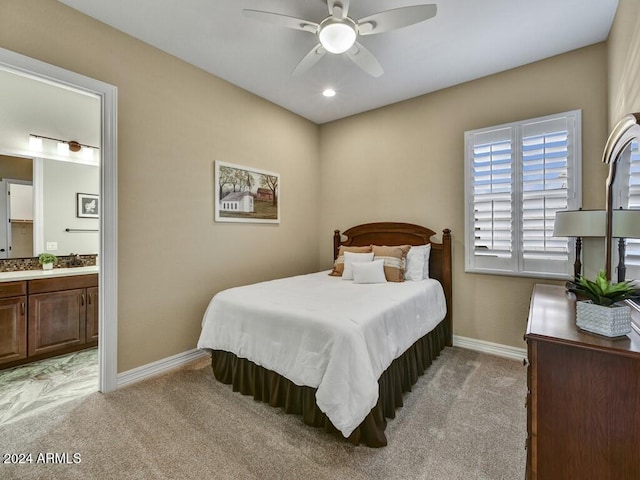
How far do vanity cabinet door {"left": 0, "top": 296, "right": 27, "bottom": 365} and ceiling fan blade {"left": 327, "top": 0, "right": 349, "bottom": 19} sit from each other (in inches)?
146

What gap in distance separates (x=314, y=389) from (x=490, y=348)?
2.24 meters

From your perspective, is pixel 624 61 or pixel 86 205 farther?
pixel 86 205

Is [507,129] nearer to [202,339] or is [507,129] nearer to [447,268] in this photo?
[447,268]

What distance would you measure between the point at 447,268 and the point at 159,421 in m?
3.04

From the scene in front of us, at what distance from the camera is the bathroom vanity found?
279cm

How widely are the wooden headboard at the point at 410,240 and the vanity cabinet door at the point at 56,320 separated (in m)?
3.12

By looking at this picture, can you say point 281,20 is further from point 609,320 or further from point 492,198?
point 492,198

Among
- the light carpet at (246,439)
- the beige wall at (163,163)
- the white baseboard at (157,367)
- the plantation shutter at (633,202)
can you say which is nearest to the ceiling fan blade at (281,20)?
the beige wall at (163,163)

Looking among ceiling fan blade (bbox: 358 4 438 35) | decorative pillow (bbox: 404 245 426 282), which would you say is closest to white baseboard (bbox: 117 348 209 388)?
decorative pillow (bbox: 404 245 426 282)

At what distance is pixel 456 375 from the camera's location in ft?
8.80

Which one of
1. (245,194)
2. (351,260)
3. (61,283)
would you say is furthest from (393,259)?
(61,283)

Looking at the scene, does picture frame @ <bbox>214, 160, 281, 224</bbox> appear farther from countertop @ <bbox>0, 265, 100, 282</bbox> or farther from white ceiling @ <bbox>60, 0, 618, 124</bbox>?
countertop @ <bbox>0, 265, 100, 282</bbox>

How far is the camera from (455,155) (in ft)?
11.2

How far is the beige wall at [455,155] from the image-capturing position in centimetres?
270
